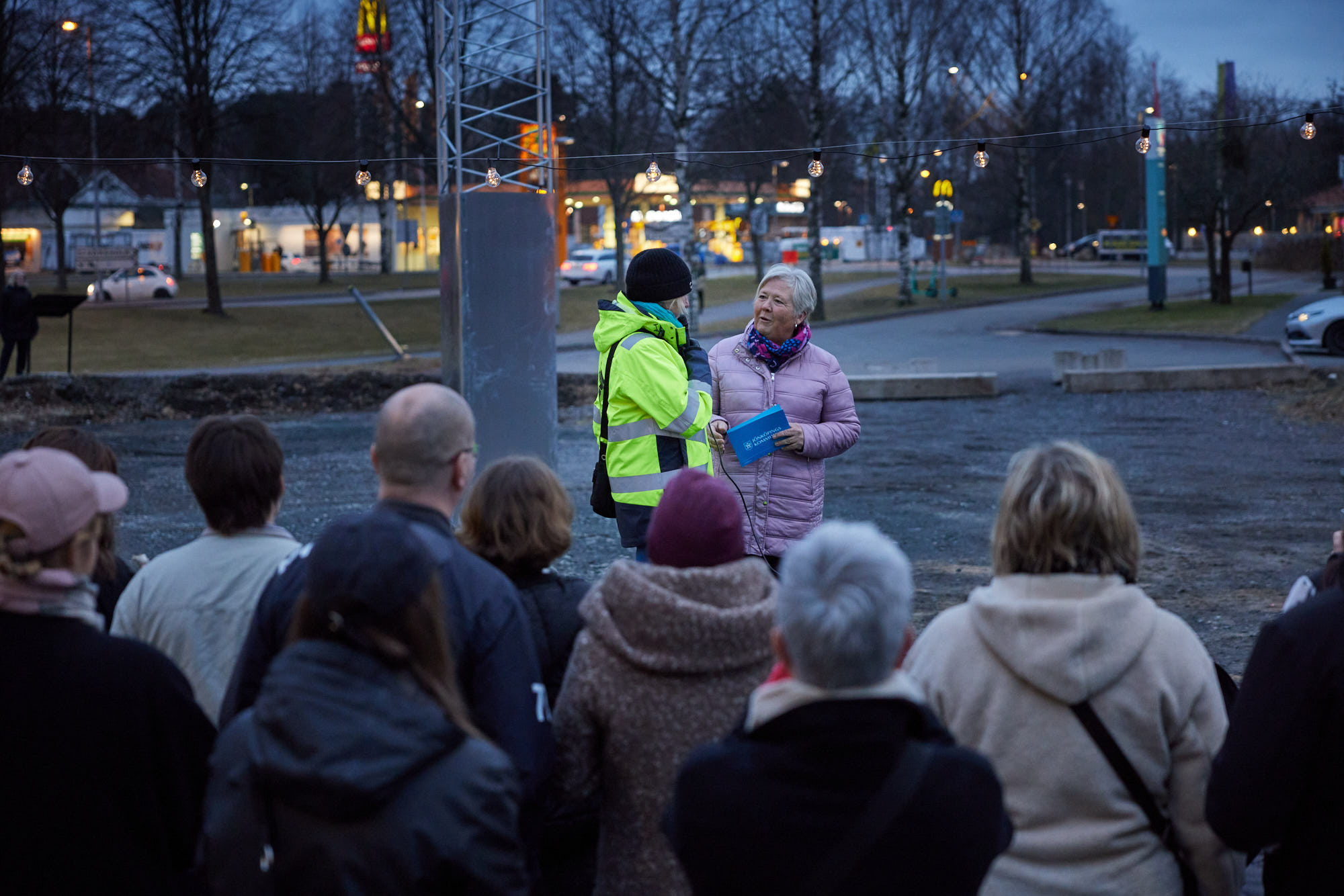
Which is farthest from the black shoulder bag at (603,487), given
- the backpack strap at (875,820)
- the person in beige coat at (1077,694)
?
the backpack strap at (875,820)

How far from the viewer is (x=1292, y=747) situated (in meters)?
2.50

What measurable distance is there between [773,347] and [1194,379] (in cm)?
1615

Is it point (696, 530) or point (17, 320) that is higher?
point (17, 320)

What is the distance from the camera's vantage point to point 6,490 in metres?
2.66

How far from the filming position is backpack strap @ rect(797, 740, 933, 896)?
2139 millimetres

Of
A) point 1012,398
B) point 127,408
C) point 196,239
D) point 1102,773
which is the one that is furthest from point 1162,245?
point 196,239

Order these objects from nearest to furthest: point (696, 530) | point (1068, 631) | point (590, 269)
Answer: point (1068, 631)
point (696, 530)
point (590, 269)

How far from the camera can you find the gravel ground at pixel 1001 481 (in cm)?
864

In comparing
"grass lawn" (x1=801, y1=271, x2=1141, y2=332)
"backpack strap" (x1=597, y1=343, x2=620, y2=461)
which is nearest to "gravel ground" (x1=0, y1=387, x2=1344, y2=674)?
"backpack strap" (x1=597, y1=343, x2=620, y2=461)

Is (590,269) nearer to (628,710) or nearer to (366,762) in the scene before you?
(628,710)

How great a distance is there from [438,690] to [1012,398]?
1799 cm

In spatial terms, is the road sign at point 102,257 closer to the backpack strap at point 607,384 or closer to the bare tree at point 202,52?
the bare tree at point 202,52

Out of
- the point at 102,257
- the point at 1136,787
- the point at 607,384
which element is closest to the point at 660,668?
the point at 1136,787

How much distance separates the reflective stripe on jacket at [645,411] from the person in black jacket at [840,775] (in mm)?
2826
